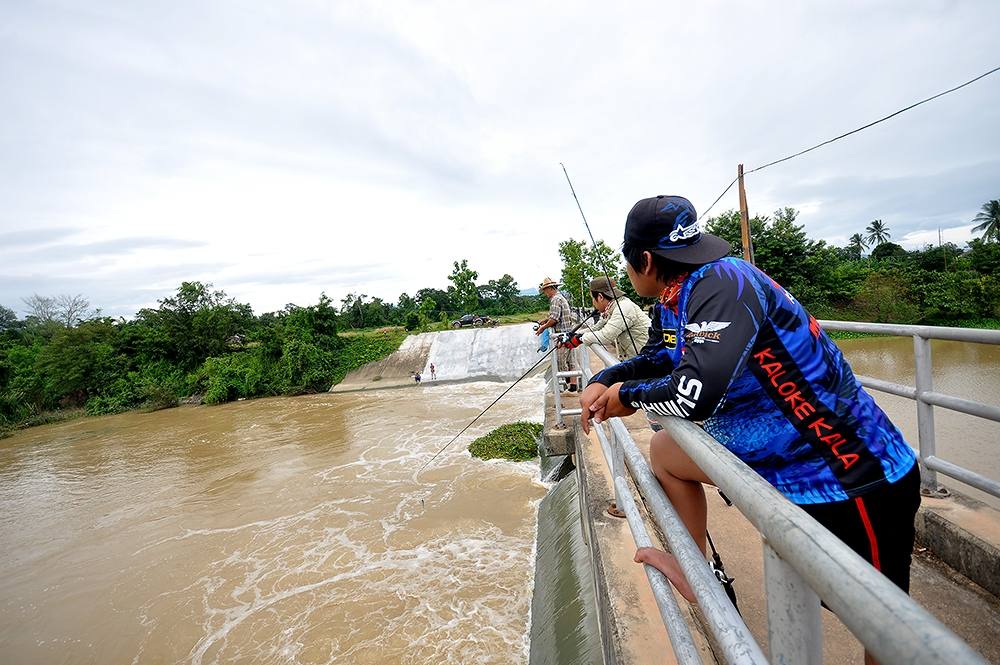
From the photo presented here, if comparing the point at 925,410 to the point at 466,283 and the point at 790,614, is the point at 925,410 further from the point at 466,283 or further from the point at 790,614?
the point at 466,283

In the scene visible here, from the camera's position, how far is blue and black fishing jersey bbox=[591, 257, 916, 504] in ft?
3.86

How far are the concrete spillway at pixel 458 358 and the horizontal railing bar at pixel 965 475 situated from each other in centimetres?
1998

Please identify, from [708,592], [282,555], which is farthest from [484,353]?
[708,592]

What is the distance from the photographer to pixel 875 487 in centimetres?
116

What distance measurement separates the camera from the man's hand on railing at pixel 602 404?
1480 mm

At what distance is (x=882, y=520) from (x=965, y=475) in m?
1.39

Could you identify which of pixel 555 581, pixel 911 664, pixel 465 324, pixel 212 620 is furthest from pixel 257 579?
pixel 465 324

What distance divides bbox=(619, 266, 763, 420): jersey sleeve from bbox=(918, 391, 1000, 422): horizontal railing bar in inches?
55.0

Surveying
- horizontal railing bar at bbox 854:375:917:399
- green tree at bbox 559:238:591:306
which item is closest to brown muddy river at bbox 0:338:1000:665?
horizontal railing bar at bbox 854:375:917:399

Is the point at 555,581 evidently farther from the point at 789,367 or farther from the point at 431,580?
the point at 789,367

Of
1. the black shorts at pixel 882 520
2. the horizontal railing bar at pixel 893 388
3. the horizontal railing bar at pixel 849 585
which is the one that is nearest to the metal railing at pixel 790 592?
the horizontal railing bar at pixel 849 585

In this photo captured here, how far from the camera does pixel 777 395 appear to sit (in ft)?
4.02

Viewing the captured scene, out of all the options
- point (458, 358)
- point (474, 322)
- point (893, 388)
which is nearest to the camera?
point (893, 388)

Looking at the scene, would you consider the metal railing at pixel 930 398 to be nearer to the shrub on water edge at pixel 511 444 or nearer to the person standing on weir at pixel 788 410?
the person standing on weir at pixel 788 410
